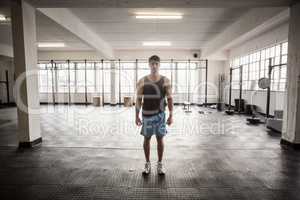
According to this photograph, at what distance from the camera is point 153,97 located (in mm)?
2502

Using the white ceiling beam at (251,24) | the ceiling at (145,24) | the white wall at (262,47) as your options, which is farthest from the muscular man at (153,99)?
the white wall at (262,47)

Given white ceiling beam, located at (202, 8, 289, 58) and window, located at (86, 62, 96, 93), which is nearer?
white ceiling beam, located at (202, 8, 289, 58)

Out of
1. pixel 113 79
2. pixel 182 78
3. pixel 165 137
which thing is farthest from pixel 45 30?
pixel 182 78

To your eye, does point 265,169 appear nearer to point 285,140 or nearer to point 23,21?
point 285,140

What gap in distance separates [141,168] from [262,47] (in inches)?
284

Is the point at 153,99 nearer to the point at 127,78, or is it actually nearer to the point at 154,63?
the point at 154,63

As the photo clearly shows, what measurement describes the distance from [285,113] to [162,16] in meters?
3.89

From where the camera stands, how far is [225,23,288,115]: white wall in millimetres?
6361

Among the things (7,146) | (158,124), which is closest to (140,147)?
(158,124)

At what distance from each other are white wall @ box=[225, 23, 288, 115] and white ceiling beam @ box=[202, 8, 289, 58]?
0.26 metres

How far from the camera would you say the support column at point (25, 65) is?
3538 millimetres

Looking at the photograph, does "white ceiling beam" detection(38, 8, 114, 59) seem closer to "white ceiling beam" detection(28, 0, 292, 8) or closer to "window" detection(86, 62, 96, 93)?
"white ceiling beam" detection(28, 0, 292, 8)

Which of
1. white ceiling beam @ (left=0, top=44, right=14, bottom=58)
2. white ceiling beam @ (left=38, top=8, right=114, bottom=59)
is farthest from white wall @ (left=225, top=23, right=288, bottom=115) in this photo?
white ceiling beam @ (left=0, top=44, right=14, bottom=58)

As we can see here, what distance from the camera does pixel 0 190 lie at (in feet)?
7.27
